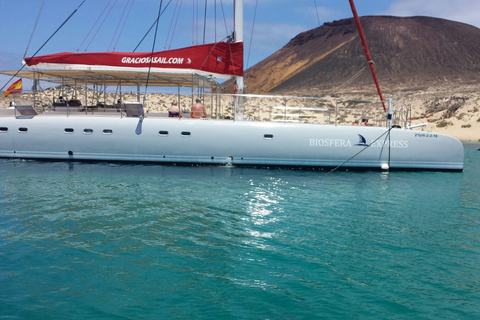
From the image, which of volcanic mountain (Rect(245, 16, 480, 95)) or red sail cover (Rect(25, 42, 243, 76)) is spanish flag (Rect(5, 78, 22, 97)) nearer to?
red sail cover (Rect(25, 42, 243, 76))

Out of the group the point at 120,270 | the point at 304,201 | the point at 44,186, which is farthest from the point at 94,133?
the point at 120,270

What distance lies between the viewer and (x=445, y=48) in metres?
111

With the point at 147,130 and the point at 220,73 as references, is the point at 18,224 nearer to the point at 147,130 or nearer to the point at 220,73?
the point at 147,130

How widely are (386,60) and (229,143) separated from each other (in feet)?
328

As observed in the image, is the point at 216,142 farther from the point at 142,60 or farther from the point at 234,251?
the point at 234,251

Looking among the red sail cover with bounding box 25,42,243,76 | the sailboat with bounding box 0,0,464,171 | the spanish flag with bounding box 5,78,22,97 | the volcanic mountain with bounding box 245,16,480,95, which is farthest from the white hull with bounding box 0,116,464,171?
the volcanic mountain with bounding box 245,16,480,95

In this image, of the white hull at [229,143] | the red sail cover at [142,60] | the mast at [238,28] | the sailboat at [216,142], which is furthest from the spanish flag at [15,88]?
the mast at [238,28]

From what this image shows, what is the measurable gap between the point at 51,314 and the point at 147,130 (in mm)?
10843

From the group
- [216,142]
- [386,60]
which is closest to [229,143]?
[216,142]

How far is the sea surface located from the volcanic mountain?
6947 cm

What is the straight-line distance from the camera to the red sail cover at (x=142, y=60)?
1577 centimetres

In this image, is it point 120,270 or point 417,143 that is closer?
point 120,270

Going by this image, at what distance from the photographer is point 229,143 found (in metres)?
14.9

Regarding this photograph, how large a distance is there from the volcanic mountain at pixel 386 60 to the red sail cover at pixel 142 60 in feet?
206
